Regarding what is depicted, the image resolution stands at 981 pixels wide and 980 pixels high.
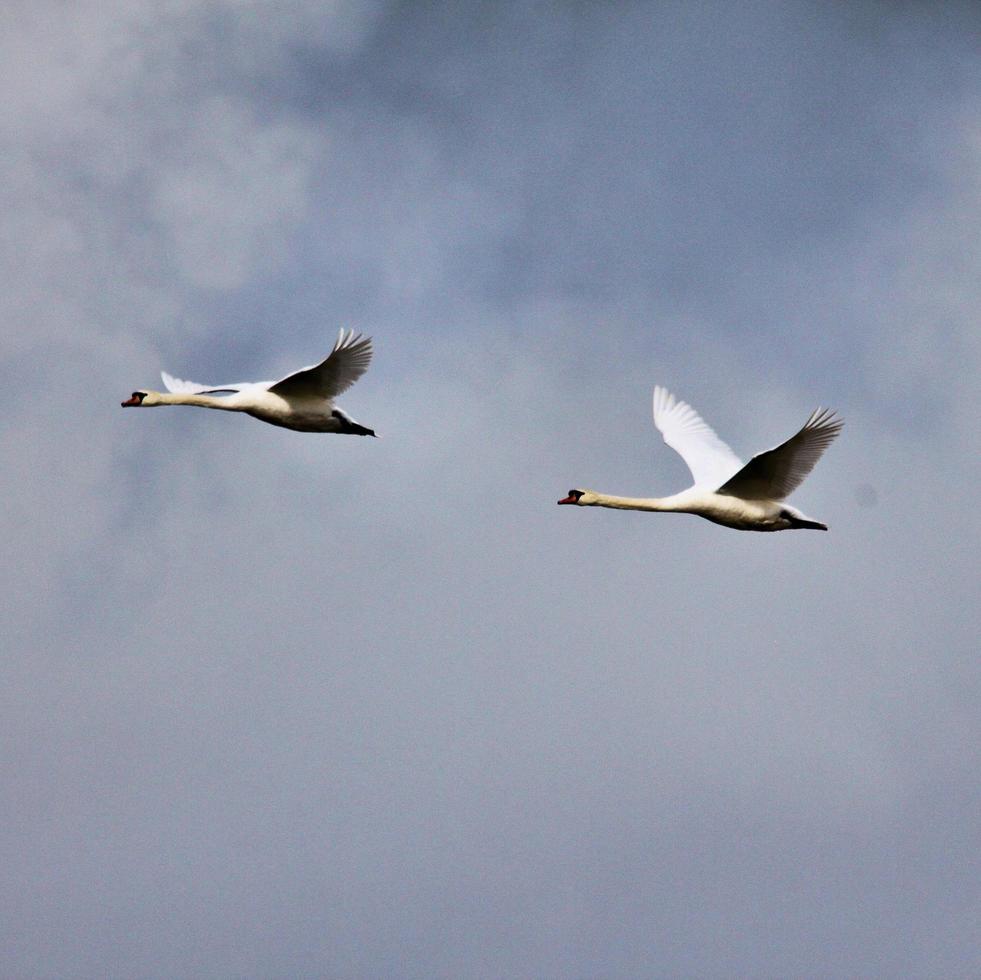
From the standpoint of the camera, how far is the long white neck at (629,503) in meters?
44.2

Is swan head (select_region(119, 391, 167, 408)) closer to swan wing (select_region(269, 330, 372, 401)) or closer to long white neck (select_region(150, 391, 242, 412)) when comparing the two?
long white neck (select_region(150, 391, 242, 412))

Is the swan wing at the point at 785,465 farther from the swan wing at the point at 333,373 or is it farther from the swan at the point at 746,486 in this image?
the swan wing at the point at 333,373

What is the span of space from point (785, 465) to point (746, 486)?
1192 mm

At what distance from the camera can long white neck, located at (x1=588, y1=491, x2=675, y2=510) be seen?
4422 centimetres

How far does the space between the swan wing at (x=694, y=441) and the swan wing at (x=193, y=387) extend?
30.0 feet

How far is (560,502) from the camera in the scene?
4412 centimetres

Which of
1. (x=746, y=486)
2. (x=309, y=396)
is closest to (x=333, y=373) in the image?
(x=309, y=396)

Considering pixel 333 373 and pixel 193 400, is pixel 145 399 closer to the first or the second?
pixel 193 400

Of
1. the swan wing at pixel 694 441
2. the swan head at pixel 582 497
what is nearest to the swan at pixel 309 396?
the swan head at pixel 582 497

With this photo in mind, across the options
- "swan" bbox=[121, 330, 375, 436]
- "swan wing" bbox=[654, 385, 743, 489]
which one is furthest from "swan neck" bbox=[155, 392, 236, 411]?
"swan wing" bbox=[654, 385, 743, 489]

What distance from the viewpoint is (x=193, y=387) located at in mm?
50531

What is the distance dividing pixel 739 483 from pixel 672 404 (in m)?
6.74

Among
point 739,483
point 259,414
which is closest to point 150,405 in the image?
point 259,414

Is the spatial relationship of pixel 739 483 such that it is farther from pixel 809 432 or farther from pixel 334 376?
pixel 334 376
